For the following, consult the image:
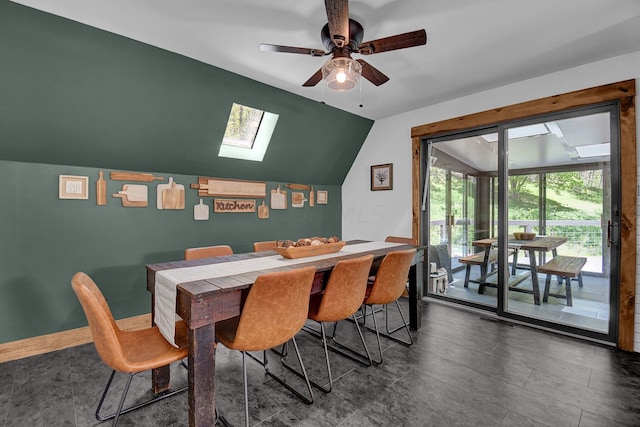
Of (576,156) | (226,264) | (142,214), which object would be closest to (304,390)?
(226,264)

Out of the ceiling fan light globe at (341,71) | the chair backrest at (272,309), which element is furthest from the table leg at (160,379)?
the ceiling fan light globe at (341,71)

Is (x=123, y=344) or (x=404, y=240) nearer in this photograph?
(x=123, y=344)

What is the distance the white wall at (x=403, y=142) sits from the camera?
2.68 m

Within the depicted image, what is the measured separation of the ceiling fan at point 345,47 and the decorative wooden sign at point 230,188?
73.8 inches

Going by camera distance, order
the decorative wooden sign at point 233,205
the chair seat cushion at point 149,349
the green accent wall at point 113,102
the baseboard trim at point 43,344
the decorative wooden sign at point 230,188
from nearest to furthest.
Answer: the chair seat cushion at point 149,349 < the green accent wall at point 113,102 < the baseboard trim at point 43,344 < the decorative wooden sign at point 230,188 < the decorative wooden sign at point 233,205

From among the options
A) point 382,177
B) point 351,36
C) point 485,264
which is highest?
point 351,36

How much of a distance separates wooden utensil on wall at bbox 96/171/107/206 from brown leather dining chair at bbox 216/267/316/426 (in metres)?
1.95

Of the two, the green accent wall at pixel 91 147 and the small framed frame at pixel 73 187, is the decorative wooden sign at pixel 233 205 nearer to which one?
the green accent wall at pixel 91 147

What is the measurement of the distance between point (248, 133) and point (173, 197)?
1.21 m

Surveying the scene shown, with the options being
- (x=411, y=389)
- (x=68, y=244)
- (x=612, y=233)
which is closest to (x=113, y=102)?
(x=68, y=244)

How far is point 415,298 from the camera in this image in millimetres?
3029

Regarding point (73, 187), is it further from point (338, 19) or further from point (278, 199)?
point (338, 19)

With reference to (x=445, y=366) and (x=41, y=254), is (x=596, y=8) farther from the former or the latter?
(x=41, y=254)

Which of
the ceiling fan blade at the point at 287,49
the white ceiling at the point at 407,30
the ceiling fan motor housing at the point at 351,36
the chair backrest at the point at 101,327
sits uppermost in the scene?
the white ceiling at the point at 407,30
